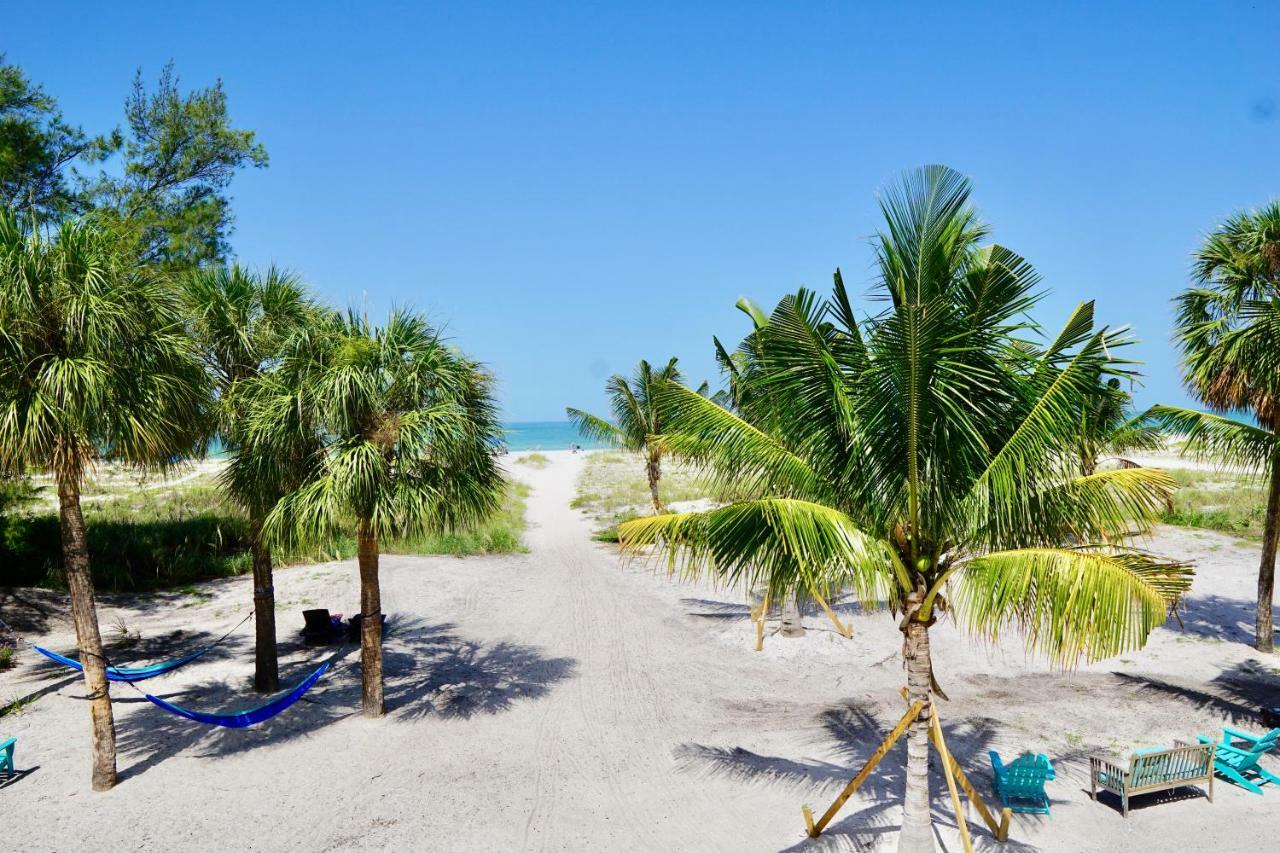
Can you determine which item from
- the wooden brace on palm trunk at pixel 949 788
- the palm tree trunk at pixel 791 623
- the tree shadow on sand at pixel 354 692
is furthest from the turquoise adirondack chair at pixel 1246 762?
the tree shadow on sand at pixel 354 692

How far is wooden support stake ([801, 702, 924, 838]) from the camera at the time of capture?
6.15 meters

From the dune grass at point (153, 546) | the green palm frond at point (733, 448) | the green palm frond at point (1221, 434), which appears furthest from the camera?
the dune grass at point (153, 546)

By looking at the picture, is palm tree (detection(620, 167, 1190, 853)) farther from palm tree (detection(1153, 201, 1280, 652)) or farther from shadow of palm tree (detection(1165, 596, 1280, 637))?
shadow of palm tree (detection(1165, 596, 1280, 637))

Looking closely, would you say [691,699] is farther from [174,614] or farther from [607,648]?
[174,614]

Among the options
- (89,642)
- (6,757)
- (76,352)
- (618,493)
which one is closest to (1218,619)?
(89,642)

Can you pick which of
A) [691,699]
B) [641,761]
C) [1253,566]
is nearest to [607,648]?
[691,699]

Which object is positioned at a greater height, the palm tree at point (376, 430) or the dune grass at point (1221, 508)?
the palm tree at point (376, 430)

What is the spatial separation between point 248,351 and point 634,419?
11449 millimetres

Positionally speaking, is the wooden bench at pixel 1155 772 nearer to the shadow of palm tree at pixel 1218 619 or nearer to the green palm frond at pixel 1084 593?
the green palm frond at pixel 1084 593

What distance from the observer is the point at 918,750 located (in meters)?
6.18

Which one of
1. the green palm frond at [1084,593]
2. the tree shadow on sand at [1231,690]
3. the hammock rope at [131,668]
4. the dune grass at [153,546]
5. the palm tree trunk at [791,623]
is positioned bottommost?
the tree shadow on sand at [1231,690]

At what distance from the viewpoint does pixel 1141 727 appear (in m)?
9.73

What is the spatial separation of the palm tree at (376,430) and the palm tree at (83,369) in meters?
1.17

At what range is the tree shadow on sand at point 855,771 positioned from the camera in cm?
713
